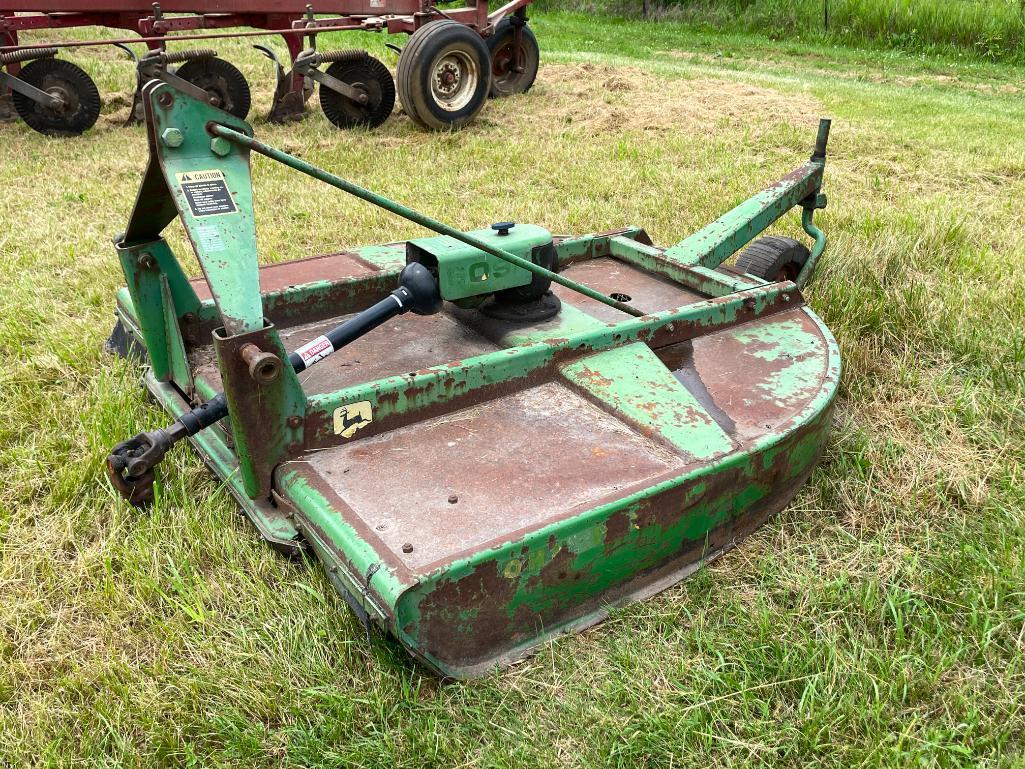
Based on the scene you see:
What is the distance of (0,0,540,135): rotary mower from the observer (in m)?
5.83

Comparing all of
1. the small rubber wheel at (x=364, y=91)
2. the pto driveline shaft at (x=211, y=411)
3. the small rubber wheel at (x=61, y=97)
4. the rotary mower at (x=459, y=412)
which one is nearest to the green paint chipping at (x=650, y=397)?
the rotary mower at (x=459, y=412)

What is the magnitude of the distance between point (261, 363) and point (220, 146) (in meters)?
0.48

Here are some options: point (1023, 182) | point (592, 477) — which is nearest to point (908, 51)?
→ point (1023, 182)

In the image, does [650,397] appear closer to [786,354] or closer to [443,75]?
[786,354]

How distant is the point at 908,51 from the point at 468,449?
1218 centimetres

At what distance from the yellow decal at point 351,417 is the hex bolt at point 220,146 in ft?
1.95

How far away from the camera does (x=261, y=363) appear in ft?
5.71

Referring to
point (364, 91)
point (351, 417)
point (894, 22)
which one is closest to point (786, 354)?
point (351, 417)

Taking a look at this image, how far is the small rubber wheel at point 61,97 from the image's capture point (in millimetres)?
5871

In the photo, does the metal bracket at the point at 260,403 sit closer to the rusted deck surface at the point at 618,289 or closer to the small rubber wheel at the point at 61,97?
the rusted deck surface at the point at 618,289

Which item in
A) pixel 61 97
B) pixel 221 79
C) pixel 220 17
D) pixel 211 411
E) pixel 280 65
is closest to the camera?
pixel 211 411

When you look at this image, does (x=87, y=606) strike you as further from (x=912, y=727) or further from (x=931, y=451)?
(x=931, y=451)

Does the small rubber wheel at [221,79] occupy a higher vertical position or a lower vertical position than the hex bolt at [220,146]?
lower

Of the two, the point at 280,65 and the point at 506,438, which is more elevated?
the point at 280,65
